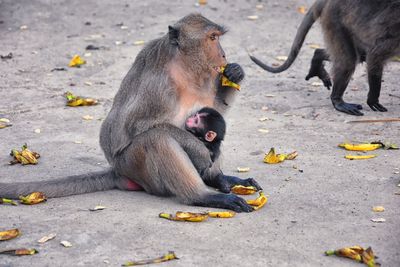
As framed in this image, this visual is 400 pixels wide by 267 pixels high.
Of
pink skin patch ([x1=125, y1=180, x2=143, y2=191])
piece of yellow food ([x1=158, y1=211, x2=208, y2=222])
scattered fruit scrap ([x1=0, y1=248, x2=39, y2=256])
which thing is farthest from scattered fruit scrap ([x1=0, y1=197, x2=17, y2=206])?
piece of yellow food ([x1=158, y1=211, x2=208, y2=222])

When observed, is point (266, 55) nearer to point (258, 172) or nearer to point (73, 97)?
point (73, 97)

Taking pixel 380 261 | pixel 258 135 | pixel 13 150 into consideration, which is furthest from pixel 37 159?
pixel 380 261

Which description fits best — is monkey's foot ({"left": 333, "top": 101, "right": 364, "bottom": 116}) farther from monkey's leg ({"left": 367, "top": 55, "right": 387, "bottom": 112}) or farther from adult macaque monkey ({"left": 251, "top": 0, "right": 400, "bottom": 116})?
monkey's leg ({"left": 367, "top": 55, "right": 387, "bottom": 112})

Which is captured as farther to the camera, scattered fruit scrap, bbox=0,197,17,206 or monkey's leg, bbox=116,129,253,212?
scattered fruit scrap, bbox=0,197,17,206

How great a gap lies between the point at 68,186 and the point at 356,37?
11.7 ft

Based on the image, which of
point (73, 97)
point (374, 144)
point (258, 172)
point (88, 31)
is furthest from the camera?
point (88, 31)

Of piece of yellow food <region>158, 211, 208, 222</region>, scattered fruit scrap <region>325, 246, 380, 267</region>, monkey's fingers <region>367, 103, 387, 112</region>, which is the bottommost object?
monkey's fingers <region>367, 103, 387, 112</region>

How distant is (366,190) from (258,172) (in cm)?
85

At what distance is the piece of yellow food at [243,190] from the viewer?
17.5ft

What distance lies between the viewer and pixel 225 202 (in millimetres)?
4949

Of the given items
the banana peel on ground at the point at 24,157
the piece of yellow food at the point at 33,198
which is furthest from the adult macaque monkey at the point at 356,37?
the piece of yellow food at the point at 33,198

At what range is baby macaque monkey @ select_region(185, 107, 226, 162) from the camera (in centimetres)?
514

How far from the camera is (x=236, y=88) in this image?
537 centimetres

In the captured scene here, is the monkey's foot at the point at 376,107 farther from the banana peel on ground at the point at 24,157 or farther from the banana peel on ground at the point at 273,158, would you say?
the banana peel on ground at the point at 24,157
